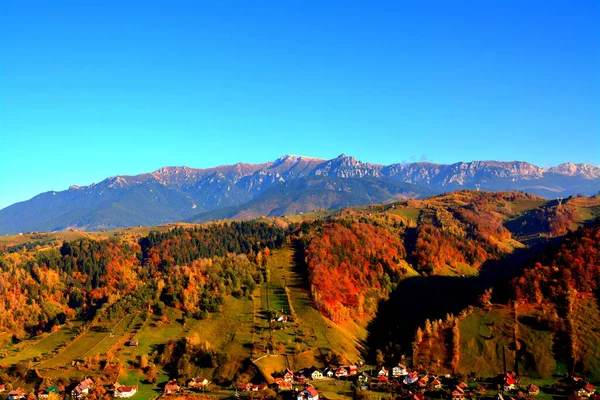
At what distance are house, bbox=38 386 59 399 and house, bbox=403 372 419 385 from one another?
6323cm

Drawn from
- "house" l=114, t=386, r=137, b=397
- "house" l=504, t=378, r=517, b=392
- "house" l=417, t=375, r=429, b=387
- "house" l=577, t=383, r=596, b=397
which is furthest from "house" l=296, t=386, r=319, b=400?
"house" l=577, t=383, r=596, b=397

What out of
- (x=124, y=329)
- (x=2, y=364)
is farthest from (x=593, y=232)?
(x=2, y=364)

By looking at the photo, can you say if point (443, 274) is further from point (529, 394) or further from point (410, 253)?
point (529, 394)

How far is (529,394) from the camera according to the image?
87750mm

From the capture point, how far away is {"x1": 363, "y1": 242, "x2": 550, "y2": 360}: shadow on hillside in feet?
404

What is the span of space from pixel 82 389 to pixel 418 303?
92085 mm

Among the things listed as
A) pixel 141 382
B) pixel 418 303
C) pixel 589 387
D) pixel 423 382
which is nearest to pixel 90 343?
pixel 141 382

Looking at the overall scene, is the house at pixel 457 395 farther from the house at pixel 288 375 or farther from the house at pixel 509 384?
the house at pixel 288 375

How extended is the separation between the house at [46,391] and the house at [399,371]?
62.5 meters

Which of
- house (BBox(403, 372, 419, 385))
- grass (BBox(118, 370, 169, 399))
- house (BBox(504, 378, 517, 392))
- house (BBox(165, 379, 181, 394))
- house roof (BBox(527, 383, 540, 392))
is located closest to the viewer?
house roof (BBox(527, 383, 540, 392))

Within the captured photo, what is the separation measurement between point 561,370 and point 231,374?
211ft

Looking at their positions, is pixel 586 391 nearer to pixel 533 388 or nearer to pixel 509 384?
pixel 533 388

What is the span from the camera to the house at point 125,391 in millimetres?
90812

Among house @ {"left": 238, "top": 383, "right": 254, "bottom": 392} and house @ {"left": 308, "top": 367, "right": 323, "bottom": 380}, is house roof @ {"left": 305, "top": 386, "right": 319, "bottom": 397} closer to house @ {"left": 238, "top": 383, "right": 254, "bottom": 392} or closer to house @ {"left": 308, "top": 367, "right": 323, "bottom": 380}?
house @ {"left": 308, "top": 367, "right": 323, "bottom": 380}
